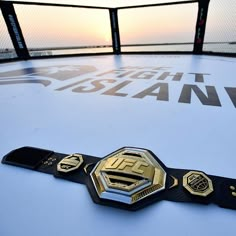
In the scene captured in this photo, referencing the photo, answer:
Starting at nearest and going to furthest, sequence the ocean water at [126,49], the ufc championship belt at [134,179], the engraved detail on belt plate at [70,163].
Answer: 1. the ufc championship belt at [134,179]
2. the engraved detail on belt plate at [70,163]
3. the ocean water at [126,49]

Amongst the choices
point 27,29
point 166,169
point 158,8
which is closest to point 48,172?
point 166,169

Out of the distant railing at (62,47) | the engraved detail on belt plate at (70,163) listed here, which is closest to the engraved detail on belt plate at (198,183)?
the engraved detail on belt plate at (70,163)

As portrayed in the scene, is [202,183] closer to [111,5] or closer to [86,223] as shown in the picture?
[86,223]

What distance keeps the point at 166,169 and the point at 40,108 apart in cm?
100

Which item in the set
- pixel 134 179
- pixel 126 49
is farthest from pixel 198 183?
pixel 126 49

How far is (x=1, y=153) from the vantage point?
74 cm

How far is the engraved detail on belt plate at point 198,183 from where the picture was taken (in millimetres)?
487

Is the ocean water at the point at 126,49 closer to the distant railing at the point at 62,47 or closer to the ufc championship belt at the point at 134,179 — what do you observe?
the distant railing at the point at 62,47

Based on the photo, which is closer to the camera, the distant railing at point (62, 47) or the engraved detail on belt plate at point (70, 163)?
the engraved detail on belt plate at point (70, 163)

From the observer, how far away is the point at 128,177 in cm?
51

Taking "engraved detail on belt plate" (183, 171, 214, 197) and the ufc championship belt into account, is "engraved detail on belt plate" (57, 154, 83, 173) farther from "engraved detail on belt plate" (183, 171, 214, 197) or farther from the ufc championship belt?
"engraved detail on belt plate" (183, 171, 214, 197)

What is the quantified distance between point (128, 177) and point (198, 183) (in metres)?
0.22

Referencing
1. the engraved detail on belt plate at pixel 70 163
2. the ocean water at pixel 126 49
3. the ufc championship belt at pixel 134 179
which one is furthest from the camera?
the ocean water at pixel 126 49

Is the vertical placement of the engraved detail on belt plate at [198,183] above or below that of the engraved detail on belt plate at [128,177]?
below
